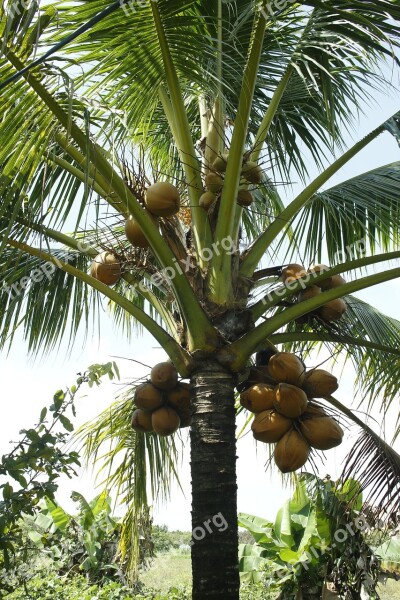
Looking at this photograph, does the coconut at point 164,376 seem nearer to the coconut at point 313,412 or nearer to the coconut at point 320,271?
the coconut at point 313,412

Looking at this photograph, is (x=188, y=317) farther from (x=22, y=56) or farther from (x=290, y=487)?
(x=290, y=487)

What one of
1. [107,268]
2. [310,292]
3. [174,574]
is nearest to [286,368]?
[310,292]

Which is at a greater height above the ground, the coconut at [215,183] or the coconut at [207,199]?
the coconut at [215,183]

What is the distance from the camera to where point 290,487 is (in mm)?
6117

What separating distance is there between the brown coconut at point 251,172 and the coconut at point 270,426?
1233 mm

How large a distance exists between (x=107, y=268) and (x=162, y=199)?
634mm

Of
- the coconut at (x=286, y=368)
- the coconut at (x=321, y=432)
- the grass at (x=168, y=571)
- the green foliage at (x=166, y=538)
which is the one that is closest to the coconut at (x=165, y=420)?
the coconut at (x=286, y=368)

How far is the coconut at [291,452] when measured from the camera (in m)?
3.48

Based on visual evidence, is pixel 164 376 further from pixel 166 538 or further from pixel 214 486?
pixel 166 538

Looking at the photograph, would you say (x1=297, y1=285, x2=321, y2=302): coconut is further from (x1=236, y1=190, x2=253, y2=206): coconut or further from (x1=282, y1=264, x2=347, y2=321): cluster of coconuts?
(x1=236, y1=190, x2=253, y2=206): coconut

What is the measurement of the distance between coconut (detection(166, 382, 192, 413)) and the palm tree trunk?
13.0 inches

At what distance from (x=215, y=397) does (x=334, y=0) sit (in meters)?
2.22

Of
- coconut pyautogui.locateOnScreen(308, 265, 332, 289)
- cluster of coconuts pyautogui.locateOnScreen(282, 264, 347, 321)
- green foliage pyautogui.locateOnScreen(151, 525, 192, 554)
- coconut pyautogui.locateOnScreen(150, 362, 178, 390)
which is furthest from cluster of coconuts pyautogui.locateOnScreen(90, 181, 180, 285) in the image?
green foliage pyautogui.locateOnScreen(151, 525, 192, 554)

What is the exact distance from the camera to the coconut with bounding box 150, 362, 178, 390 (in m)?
3.79
